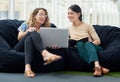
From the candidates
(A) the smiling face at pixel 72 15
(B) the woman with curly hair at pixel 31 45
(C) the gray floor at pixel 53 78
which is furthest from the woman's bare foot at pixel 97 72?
(A) the smiling face at pixel 72 15

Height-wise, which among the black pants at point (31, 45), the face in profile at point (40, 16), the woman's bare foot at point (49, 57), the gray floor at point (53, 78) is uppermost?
the face in profile at point (40, 16)

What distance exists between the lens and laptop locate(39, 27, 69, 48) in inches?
95.8

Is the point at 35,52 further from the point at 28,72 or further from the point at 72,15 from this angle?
the point at 72,15

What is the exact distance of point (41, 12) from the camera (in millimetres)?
2693

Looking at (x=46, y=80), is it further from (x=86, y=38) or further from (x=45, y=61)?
(x=86, y=38)

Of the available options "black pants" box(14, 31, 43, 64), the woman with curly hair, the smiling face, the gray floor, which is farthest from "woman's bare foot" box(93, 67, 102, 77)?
the smiling face

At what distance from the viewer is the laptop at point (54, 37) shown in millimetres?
2434

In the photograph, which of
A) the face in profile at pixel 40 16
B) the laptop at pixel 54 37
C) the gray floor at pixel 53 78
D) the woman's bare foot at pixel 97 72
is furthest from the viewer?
the face in profile at pixel 40 16

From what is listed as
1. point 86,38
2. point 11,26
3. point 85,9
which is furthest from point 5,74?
point 85,9

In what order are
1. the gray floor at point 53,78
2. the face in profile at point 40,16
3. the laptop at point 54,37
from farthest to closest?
the face in profile at point 40,16 → the laptop at point 54,37 → the gray floor at point 53,78

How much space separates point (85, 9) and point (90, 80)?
1959mm

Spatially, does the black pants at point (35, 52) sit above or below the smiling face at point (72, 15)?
below

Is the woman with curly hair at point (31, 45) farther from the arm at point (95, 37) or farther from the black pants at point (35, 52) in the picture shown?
the arm at point (95, 37)

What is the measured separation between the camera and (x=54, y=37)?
2.45m
